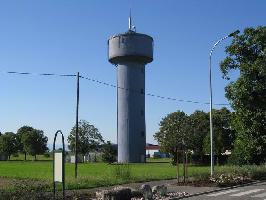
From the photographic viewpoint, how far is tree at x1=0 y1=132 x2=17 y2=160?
5217 inches

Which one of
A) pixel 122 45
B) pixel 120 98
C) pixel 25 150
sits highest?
pixel 122 45

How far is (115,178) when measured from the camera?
1234 inches

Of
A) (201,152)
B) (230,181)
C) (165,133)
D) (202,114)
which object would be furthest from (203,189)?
(165,133)

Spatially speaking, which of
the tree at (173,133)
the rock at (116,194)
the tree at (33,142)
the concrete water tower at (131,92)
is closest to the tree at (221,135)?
the tree at (173,133)

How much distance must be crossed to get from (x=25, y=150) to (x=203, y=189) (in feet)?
348

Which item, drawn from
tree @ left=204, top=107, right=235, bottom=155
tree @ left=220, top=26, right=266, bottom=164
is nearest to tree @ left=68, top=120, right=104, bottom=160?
tree @ left=204, top=107, right=235, bottom=155

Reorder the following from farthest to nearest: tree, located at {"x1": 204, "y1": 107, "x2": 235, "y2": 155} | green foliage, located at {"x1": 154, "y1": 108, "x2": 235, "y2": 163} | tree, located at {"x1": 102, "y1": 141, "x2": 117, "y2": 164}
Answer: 1. tree, located at {"x1": 102, "y1": 141, "x2": 117, "y2": 164}
2. green foliage, located at {"x1": 154, "y1": 108, "x2": 235, "y2": 163}
3. tree, located at {"x1": 204, "y1": 107, "x2": 235, "y2": 155}

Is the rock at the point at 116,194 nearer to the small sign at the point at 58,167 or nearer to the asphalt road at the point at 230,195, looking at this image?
the small sign at the point at 58,167

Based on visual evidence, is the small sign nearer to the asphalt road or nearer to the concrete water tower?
the asphalt road

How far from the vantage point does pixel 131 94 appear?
84.1 m

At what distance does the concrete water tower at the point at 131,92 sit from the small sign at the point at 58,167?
65837 mm

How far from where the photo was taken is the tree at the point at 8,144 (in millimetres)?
132500

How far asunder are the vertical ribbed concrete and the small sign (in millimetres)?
66272

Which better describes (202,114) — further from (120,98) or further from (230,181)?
(230,181)
